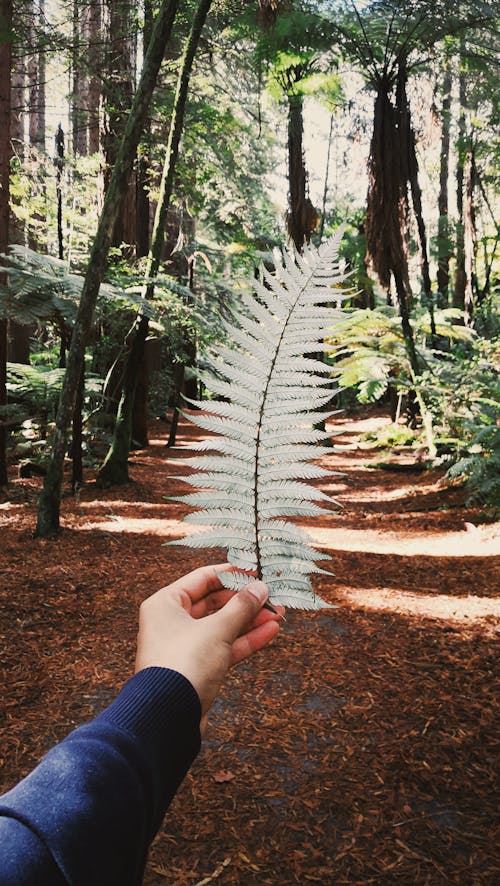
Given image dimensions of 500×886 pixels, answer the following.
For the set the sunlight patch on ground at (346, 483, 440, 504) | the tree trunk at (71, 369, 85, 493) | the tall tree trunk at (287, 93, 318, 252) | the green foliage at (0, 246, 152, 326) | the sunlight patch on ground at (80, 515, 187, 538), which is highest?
the tall tree trunk at (287, 93, 318, 252)

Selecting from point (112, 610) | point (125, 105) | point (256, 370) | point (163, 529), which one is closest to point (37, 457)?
point (163, 529)

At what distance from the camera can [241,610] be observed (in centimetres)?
94

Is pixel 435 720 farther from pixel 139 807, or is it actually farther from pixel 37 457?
pixel 37 457

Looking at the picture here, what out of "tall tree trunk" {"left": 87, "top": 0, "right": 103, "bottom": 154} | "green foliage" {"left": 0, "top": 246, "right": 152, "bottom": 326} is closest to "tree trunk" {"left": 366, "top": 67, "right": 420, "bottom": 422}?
"green foliage" {"left": 0, "top": 246, "right": 152, "bottom": 326}

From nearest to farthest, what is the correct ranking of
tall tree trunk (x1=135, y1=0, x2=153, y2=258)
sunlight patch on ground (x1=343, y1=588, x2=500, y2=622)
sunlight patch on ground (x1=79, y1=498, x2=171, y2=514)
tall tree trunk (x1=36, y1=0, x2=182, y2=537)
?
sunlight patch on ground (x1=343, y1=588, x2=500, y2=622)
tall tree trunk (x1=36, y1=0, x2=182, y2=537)
sunlight patch on ground (x1=79, y1=498, x2=171, y2=514)
tall tree trunk (x1=135, y1=0, x2=153, y2=258)

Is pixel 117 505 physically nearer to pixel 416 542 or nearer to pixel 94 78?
pixel 416 542

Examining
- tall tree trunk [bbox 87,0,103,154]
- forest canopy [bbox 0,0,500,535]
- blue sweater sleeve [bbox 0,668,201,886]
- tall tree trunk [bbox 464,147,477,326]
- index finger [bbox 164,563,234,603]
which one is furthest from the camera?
tall tree trunk [bbox 464,147,477,326]

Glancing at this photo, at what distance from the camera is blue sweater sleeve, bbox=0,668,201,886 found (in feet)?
1.98

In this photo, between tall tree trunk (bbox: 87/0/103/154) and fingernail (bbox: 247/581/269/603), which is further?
tall tree trunk (bbox: 87/0/103/154)

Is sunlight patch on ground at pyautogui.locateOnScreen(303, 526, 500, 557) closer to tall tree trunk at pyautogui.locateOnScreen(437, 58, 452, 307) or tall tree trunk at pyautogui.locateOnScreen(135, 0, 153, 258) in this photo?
tall tree trunk at pyautogui.locateOnScreen(135, 0, 153, 258)

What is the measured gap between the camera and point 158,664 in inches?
34.8

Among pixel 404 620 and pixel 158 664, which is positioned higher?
pixel 158 664

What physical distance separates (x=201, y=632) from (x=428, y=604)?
4185 mm

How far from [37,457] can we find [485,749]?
8117 millimetres
